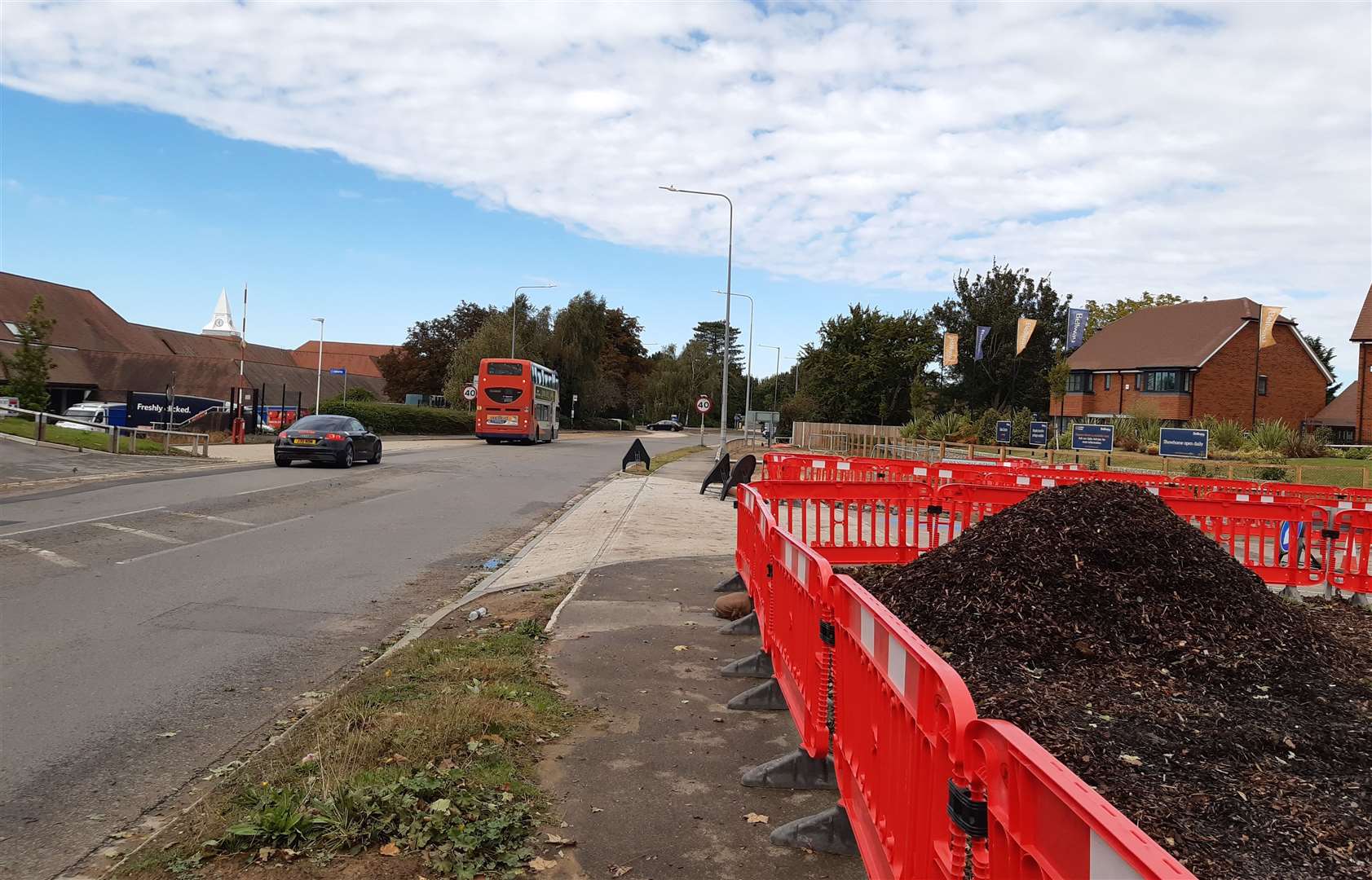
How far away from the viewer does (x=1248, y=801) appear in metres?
3.76

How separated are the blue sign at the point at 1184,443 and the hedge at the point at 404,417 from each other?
3447cm

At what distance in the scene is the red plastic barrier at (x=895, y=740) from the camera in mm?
2486

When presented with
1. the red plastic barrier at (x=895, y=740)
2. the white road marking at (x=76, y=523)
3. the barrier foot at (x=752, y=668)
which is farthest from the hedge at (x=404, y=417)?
the red plastic barrier at (x=895, y=740)

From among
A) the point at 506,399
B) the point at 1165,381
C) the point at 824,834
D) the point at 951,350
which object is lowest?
the point at 824,834

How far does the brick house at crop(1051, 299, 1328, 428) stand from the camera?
169 feet

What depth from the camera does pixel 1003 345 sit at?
66.8 meters

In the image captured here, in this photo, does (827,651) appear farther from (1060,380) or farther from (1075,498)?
(1060,380)

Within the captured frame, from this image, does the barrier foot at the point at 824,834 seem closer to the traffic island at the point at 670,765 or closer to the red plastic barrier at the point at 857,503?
the traffic island at the point at 670,765

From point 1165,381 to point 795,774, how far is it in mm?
54802

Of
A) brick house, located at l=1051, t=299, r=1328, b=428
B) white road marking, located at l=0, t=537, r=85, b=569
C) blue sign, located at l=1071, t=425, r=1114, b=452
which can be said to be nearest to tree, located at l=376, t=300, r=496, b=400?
brick house, located at l=1051, t=299, r=1328, b=428

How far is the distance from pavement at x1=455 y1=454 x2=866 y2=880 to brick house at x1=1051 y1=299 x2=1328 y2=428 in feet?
154

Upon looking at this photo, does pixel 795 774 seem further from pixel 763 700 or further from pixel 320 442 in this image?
pixel 320 442

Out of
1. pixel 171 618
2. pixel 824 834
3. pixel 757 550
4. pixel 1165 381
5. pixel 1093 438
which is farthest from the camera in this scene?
pixel 1165 381

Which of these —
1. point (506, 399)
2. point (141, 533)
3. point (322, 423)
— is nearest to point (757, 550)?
point (141, 533)
